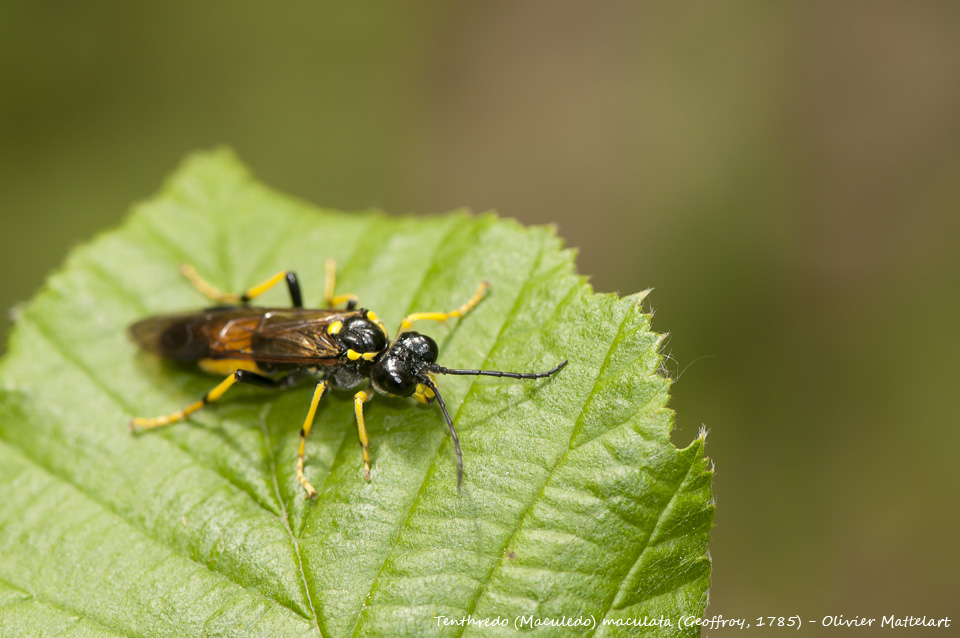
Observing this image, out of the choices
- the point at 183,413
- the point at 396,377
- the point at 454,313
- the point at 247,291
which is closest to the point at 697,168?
the point at 454,313

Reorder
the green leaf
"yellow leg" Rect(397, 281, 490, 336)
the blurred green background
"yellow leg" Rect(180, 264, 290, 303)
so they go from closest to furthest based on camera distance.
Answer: the green leaf, "yellow leg" Rect(397, 281, 490, 336), "yellow leg" Rect(180, 264, 290, 303), the blurred green background

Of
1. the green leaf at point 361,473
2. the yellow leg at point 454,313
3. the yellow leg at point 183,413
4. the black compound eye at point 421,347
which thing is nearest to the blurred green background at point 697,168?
the yellow leg at point 454,313

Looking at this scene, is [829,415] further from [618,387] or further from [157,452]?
[157,452]

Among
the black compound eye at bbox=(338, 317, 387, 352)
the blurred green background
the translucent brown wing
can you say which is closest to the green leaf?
the translucent brown wing

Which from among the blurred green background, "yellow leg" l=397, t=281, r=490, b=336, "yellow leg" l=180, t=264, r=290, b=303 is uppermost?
the blurred green background

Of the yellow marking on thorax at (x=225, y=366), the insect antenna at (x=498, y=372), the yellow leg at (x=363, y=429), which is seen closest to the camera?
the insect antenna at (x=498, y=372)

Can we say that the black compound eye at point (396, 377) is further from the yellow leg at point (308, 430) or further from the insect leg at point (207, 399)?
the insect leg at point (207, 399)

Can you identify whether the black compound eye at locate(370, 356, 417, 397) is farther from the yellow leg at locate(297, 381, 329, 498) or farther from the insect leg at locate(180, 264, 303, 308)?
the insect leg at locate(180, 264, 303, 308)
